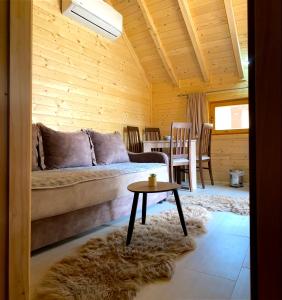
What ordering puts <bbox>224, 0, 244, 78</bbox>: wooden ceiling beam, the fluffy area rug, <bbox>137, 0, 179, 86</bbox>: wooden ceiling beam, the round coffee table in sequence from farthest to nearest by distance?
<bbox>137, 0, 179, 86</bbox>: wooden ceiling beam
<bbox>224, 0, 244, 78</bbox>: wooden ceiling beam
the fluffy area rug
the round coffee table

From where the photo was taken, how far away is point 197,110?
15.4 ft

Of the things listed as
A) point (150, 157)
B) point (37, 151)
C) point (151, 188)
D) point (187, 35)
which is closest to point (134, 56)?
point (187, 35)

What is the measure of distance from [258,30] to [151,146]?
134 inches

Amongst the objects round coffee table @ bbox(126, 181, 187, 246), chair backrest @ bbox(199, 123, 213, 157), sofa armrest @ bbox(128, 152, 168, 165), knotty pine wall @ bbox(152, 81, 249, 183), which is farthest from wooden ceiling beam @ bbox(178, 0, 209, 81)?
round coffee table @ bbox(126, 181, 187, 246)

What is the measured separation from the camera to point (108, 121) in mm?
4086

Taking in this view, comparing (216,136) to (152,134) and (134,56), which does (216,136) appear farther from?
(134,56)

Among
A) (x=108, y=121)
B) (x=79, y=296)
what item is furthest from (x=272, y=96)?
(x=108, y=121)

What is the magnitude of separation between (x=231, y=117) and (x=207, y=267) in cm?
378

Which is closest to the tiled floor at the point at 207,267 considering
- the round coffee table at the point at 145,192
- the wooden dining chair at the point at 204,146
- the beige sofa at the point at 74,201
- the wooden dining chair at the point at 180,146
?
the beige sofa at the point at 74,201

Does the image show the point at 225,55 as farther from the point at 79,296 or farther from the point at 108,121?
the point at 79,296

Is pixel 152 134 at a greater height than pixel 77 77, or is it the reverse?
pixel 77 77

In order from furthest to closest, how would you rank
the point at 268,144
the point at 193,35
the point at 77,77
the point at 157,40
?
the point at 157,40
the point at 193,35
the point at 77,77
the point at 268,144

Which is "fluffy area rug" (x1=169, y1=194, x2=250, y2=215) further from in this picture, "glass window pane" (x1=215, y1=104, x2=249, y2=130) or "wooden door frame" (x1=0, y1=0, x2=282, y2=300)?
"wooden door frame" (x1=0, y1=0, x2=282, y2=300)

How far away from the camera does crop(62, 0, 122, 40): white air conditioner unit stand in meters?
3.14
